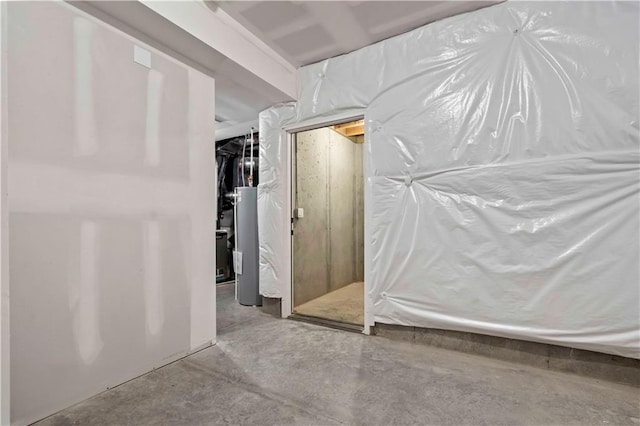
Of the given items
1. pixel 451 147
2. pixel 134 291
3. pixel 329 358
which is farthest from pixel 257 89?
pixel 329 358

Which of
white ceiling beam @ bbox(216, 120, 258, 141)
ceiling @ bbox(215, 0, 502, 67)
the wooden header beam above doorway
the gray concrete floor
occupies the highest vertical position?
ceiling @ bbox(215, 0, 502, 67)

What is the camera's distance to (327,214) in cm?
402

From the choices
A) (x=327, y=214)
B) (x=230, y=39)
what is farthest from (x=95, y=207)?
(x=327, y=214)

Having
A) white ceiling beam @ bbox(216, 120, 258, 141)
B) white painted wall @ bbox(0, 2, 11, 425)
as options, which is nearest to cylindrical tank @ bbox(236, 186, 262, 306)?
white ceiling beam @ bbox(216, 120, 258, 141)

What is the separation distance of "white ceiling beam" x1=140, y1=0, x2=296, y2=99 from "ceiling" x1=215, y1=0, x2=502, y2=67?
66 millimetres

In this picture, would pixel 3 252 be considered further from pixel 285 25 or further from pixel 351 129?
pixel 351 129

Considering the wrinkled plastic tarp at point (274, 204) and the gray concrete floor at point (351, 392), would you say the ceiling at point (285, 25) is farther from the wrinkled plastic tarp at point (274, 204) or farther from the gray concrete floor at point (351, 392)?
the gray concrete floor at point (351, 392)

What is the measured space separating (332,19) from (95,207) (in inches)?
83.7

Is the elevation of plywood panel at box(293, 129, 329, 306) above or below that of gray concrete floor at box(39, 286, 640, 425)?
above

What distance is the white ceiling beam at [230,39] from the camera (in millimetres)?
1932

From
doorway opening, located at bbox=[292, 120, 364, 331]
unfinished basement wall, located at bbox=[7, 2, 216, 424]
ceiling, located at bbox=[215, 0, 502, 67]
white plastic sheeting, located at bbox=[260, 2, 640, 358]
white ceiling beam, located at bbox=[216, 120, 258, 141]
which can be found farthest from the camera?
white ceiling beam, located at bbox=[216, 120, 258, 141]

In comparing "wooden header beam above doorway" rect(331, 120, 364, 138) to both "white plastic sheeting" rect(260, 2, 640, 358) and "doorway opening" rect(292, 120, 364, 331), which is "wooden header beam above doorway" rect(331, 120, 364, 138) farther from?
"white plastic sheeting" rect(260, 2, 640, 358)

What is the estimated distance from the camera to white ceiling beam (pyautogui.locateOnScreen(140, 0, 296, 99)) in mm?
1932

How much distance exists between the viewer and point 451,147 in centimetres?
227
